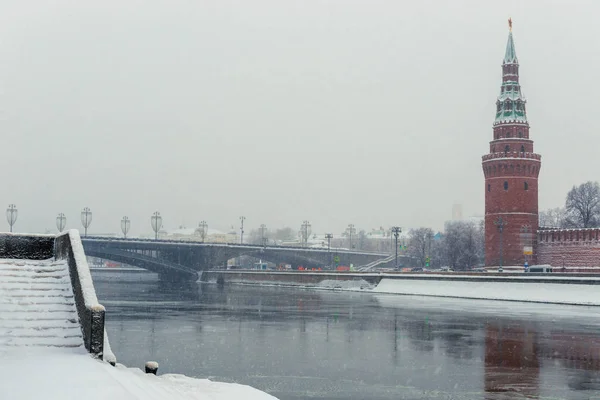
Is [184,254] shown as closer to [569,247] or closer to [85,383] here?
[569,247]

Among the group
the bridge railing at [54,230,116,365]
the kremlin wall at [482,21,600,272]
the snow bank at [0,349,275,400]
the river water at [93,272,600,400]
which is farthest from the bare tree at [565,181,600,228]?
the snow bank at [0,349,275,400]

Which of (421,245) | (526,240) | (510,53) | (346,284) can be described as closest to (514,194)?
(526,240)

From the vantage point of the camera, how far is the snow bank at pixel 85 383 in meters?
10.5

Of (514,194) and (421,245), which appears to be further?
(421,245)

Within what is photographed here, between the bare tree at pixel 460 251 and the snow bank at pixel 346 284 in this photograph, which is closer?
the snow bank at pixel 346 284

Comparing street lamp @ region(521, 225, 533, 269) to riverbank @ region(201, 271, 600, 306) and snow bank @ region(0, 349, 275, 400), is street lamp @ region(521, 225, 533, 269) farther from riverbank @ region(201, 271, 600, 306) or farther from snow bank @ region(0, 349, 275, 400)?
snow bank @ region(0, 349, 275, 400)

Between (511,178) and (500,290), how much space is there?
2452 centimetres

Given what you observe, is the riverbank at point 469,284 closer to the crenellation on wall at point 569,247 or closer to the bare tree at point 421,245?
the crenellation on wall at point 569,247

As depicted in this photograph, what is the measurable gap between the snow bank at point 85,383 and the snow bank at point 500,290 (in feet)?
131

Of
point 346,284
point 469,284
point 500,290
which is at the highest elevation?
point 469,284

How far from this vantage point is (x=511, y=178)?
78438 millimetres

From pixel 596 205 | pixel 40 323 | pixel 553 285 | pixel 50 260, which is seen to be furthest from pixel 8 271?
pixel 596 205

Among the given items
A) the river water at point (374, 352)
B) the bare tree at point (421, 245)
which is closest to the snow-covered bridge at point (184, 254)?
the bare tree at point (421, 245)

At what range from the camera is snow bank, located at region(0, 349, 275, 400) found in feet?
34.5
